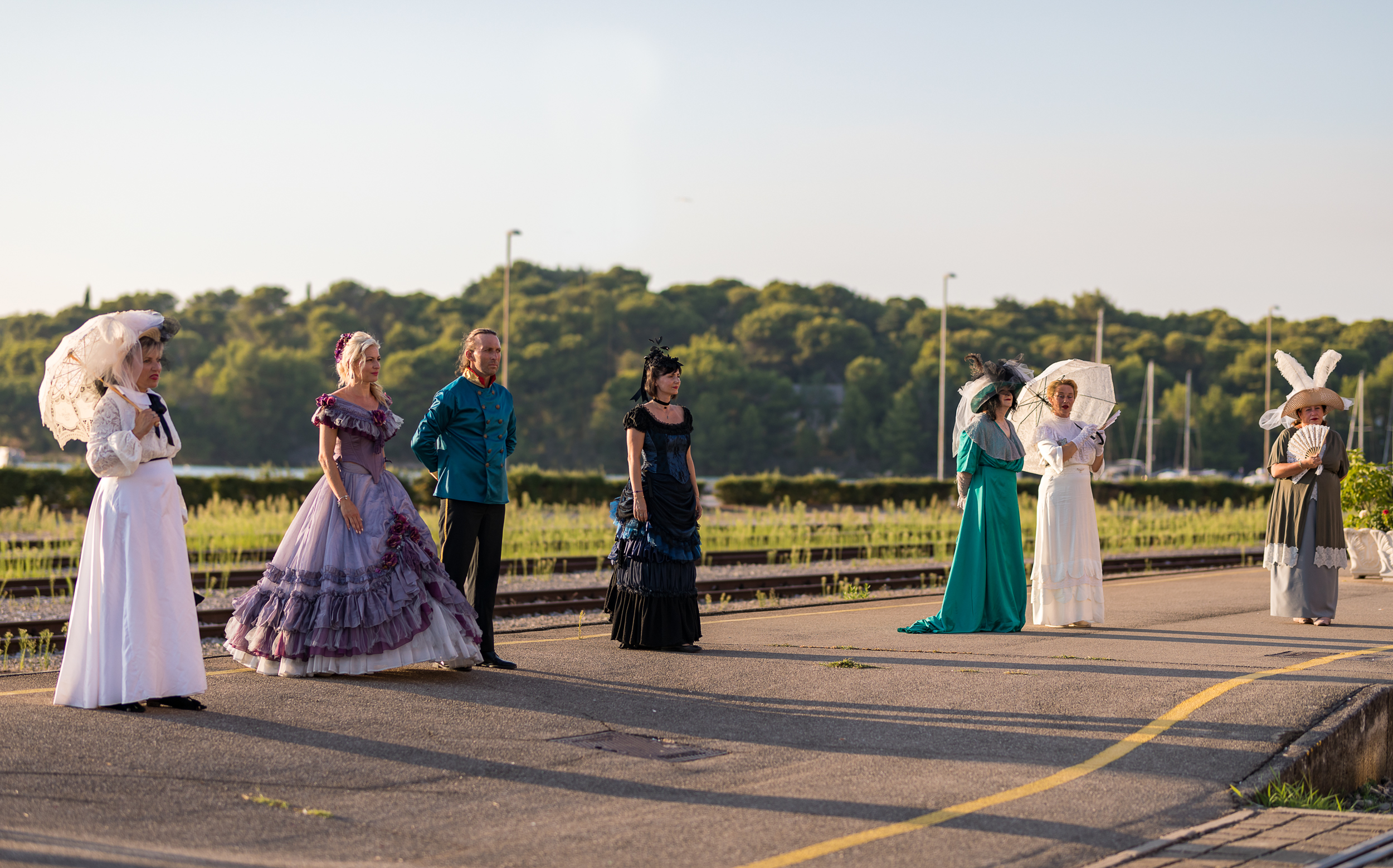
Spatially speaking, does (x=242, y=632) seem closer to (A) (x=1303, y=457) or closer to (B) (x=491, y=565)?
(B) (x=491, y=565)

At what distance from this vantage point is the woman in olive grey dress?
1130 centimetres

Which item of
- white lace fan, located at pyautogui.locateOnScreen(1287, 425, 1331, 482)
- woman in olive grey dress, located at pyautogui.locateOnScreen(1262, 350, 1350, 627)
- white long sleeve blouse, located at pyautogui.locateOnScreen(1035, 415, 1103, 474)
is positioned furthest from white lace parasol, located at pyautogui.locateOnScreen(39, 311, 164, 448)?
white lace fan, located at pyautogui.locateOnScreen(1287, 425, 1331, 482)

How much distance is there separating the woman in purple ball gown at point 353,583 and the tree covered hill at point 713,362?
58.5 meters

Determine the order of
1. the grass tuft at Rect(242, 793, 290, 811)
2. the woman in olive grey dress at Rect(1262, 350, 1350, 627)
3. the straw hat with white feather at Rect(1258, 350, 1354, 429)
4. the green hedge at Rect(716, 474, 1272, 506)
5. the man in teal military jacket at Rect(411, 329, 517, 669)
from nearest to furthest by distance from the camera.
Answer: the grass tuft at Rect(242, 793, 290, 811)
the man in teal military jacket at Rect(411, 329, 517, 669)
the woman in olive grey dress at Rect(1262, 350, 1350, 627)
the straw hat with white feather at Rect(1258, 350, 1354, 429)
the green hedge at Rect(716, 474, 1272, 506)

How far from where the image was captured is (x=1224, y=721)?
689cm

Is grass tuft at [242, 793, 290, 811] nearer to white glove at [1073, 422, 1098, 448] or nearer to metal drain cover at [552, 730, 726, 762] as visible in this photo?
metal drain cover at [552, 730, 726, 762]

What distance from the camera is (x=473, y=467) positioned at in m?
8.05

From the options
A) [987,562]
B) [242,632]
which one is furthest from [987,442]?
[242,632]

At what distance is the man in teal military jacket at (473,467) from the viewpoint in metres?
8.03

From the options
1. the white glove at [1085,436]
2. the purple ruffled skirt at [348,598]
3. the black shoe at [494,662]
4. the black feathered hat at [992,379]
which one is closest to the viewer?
the purple ruffled skirt at [348,598]

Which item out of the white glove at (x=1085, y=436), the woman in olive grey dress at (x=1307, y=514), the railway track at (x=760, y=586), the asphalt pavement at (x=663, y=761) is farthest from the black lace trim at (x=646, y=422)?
the woman in olive grey dress at (x=1307, y=514)

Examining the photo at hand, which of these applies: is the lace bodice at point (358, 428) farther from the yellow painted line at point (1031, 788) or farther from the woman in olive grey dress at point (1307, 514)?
the woman in olive grey dress at point (1307, 514)

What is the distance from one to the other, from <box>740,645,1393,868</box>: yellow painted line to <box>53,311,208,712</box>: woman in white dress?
11.6ft

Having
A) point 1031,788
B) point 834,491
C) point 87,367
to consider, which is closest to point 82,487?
point 834,491
